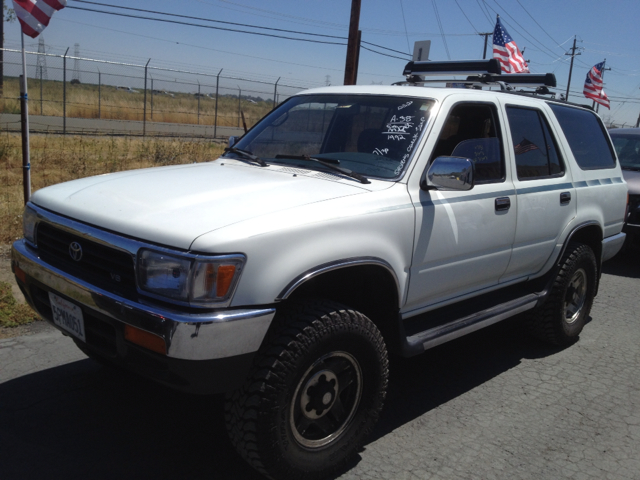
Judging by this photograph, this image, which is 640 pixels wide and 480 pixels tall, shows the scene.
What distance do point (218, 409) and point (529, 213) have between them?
2442mm

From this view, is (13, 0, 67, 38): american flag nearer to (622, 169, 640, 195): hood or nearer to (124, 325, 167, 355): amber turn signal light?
(124, 325, 167, 355): amber turn signal light

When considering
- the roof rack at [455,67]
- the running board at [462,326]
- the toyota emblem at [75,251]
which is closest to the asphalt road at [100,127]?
the roof rack at [455,67]

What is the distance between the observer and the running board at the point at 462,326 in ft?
11.0

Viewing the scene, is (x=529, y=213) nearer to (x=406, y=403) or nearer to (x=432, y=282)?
(x=432, y=282)

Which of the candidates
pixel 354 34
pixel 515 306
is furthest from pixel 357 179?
pixel 354 34

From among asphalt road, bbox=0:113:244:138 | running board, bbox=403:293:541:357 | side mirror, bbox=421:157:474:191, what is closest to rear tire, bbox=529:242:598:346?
running board, bbox=403:293:541:357

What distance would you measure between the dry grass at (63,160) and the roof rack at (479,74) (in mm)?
4596

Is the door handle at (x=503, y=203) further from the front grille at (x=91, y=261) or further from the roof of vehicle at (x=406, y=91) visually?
the front grille at (x=91, y=261)

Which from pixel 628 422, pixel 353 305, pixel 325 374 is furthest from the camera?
pixel 628 422

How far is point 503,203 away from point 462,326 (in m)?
0.84

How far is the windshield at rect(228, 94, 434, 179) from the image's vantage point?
3.50 m

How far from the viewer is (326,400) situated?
288cm

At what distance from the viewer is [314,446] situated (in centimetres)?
288

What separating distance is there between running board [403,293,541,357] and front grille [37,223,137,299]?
5.10 ft
